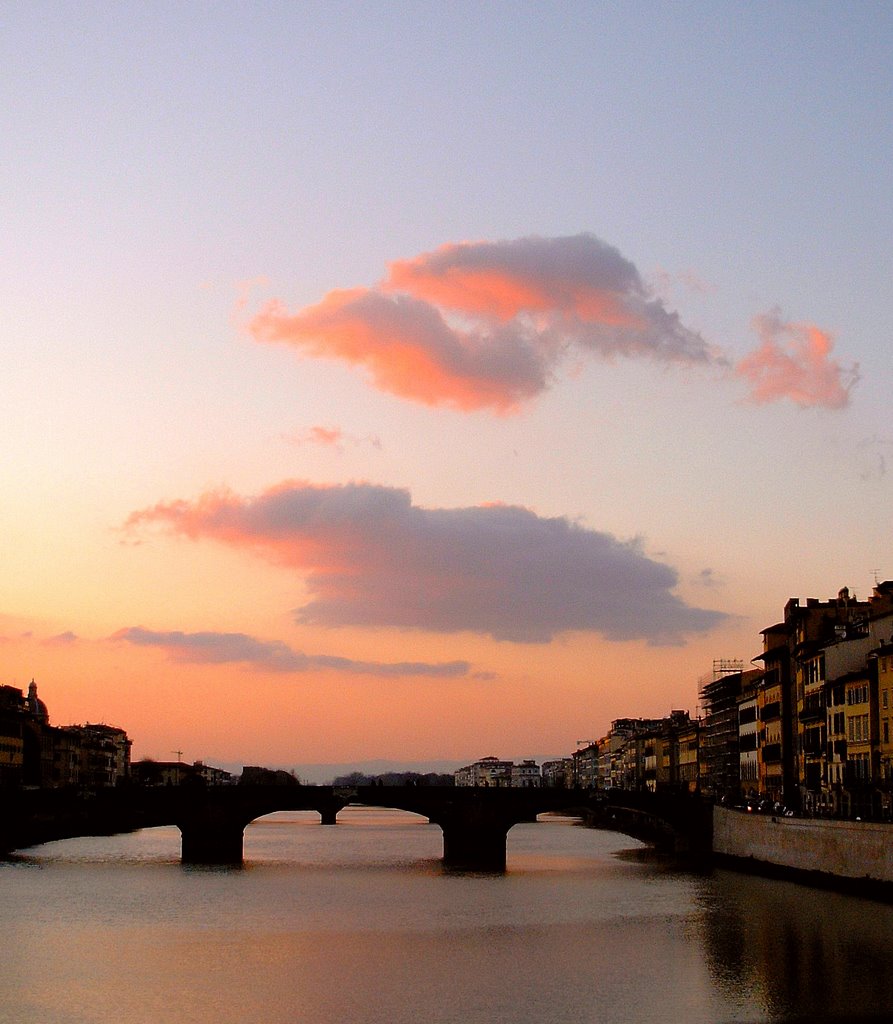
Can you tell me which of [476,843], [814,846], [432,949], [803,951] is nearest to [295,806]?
[476,843]

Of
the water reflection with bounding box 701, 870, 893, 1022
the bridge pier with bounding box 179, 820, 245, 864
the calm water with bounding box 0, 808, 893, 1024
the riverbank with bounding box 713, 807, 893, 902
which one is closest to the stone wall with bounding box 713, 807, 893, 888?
the riverbank with bounding box 713, 807, 893, 902

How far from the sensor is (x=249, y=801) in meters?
106

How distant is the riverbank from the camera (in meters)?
67.1

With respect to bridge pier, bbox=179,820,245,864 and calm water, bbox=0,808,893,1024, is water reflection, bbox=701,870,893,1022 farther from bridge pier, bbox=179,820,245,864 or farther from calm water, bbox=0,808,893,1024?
bridge pier, bbox=179,820,245,864

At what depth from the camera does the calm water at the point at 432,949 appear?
45.3 metres

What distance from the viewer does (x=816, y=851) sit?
7681 centimetres

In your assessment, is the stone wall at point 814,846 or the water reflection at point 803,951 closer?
the water reflection at point 803,951

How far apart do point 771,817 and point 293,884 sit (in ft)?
90.2

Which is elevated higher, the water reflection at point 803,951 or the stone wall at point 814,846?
the stone wall at point 814,846

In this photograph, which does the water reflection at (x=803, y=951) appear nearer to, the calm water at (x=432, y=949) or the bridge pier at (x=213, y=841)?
the calm water at (x=432, y=949)

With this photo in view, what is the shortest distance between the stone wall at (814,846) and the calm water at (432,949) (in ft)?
6.76

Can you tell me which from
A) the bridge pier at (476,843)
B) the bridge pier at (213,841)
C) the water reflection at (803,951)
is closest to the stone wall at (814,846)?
the water reflection at (803,951)

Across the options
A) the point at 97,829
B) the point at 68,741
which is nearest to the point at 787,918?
the point at 97,829

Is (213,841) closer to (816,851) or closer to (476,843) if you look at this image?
(476,843)
